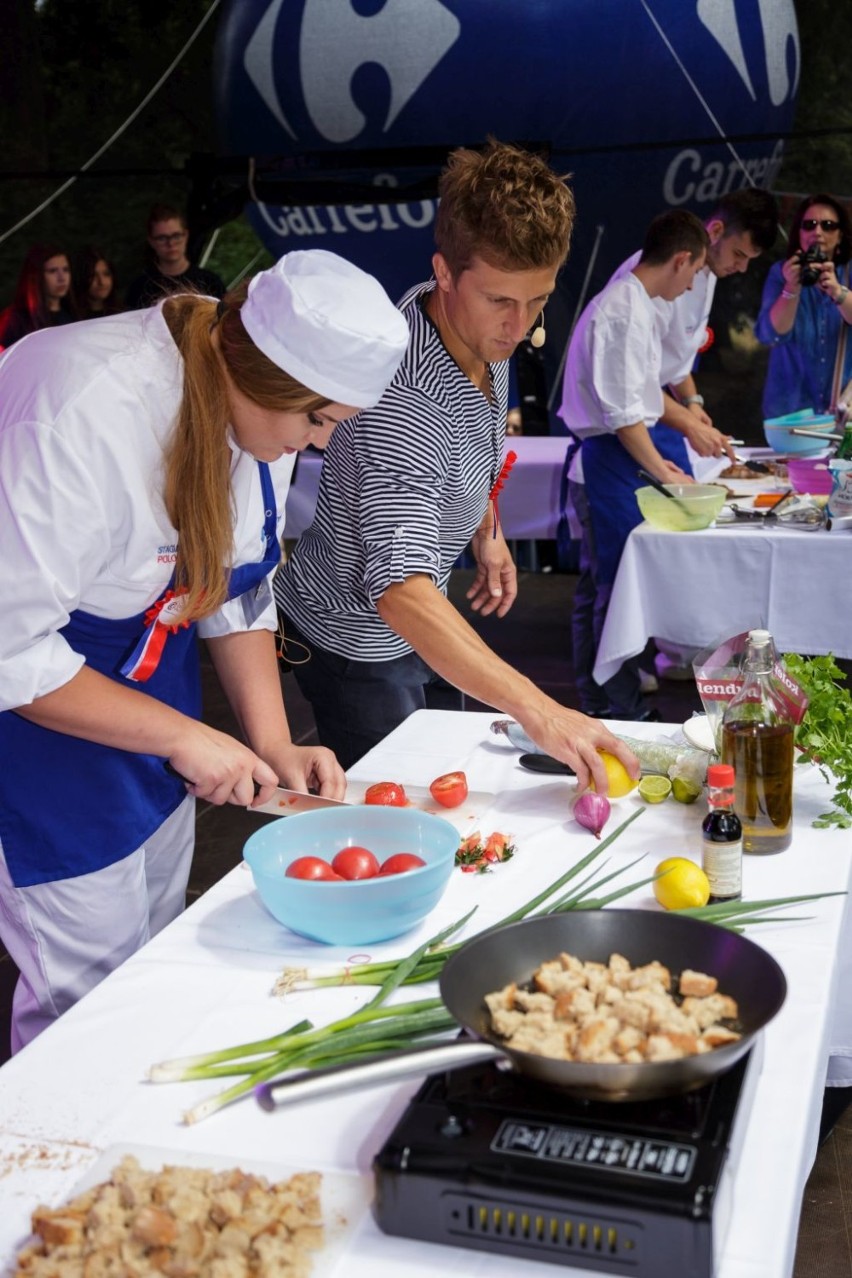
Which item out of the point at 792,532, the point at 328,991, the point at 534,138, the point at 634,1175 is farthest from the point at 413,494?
the point at 534,138

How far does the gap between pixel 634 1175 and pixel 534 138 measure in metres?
5.86

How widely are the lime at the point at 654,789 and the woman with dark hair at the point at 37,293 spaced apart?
16.2 feet

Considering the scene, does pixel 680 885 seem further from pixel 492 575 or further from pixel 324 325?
pixel 492 575

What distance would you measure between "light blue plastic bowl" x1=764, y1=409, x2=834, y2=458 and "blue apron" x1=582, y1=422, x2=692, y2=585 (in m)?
0.77

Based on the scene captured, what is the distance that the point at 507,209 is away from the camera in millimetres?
1785

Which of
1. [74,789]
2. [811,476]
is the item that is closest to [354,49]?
[811,476]

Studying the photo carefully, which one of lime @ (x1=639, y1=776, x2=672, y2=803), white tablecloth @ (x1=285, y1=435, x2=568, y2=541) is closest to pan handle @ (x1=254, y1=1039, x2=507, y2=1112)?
lime @ (x1=639, y1=776, x2=672, y2=803)

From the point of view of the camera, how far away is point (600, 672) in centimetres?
377

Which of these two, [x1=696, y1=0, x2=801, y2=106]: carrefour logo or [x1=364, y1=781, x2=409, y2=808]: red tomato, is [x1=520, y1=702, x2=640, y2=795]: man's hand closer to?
[x1=364, y1=781, x2=409, y2=808]: red tomato

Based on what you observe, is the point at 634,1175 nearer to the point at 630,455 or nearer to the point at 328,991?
the point at 328,991

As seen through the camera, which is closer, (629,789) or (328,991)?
(328,991)

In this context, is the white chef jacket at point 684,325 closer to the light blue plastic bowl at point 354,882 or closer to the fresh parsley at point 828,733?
the fresh parsley at point 828,733

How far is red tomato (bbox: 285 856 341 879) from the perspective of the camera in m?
1.45

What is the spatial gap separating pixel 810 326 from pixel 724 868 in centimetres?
435
